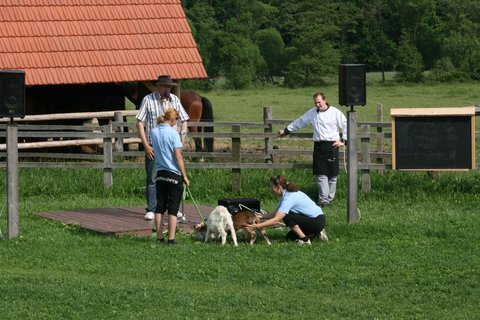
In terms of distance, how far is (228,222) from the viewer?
13.8 meters

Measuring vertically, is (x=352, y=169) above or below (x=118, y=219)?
above

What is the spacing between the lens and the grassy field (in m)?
10.6

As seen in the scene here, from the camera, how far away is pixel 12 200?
1447 centimetres

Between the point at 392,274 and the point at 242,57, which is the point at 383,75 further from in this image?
the point at 392,274

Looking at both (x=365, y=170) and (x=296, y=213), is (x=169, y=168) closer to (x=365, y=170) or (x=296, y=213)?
(x=296, y=213)

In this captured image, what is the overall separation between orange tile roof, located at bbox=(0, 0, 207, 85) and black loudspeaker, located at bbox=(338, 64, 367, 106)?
10.8 metres

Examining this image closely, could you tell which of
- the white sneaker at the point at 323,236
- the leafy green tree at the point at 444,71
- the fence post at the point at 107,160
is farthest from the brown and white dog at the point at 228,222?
the leafy green tree at the point at 444,71

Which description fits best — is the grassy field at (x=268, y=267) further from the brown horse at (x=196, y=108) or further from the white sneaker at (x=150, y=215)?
the brown horse at (x=196, y=108)

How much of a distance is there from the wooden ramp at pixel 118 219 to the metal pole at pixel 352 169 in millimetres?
1856

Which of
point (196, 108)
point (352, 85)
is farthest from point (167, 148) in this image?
point (196, 108)

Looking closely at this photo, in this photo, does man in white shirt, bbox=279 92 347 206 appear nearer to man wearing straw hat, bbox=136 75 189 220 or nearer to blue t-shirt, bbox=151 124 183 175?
man wearing straw hat, bbox=136 75 189 220

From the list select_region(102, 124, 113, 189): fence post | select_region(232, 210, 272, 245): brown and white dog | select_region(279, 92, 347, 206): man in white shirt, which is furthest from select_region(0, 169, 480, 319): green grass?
select_region(102, 124, 113, 189): fence post

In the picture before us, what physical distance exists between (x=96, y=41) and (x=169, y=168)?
12.6 m

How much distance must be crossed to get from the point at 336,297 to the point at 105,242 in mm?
3772
